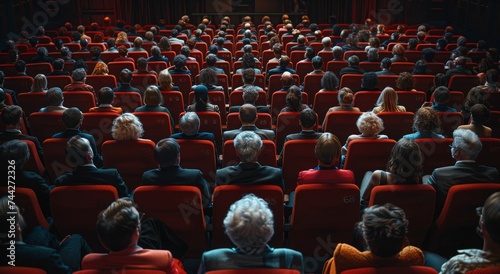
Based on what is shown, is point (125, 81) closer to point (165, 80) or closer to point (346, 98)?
point (165, 80)

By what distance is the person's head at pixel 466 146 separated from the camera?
341 cm

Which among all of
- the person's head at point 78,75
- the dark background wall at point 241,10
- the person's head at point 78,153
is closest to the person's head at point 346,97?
the person's head at point 78,153

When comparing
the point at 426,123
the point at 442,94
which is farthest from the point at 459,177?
the point at 442,94

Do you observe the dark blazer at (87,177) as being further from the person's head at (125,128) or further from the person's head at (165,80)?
the person's head at (165,80)

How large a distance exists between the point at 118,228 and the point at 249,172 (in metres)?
1.29

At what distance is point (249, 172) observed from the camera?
3410 millimetres

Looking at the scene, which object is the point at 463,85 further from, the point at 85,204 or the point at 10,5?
the point at 10,5

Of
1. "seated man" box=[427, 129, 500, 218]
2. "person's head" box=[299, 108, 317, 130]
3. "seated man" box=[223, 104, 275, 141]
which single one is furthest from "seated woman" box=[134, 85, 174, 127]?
"seated man" box=[427, 129, 500, 218]

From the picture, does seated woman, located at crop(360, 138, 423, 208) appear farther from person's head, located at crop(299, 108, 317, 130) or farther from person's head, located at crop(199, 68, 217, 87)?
person's head, located at crop(199, 68, 217, 87)

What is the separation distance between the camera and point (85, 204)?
122 inches

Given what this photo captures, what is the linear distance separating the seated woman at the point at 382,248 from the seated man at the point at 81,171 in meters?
1.90

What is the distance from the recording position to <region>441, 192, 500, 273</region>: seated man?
220 cm

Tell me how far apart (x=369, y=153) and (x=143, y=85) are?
12.9 feet

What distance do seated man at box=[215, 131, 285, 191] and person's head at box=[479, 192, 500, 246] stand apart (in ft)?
4.81
